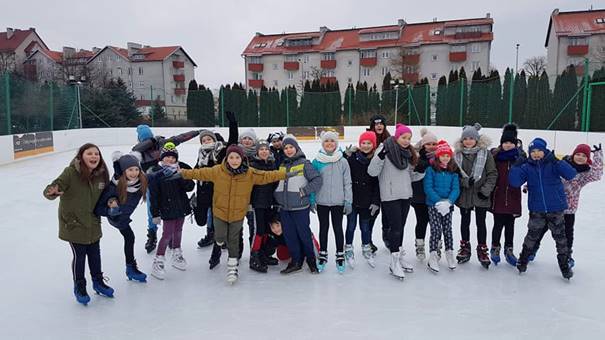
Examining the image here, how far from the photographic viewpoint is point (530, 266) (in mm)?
3553

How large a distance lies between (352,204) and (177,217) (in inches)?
55.4

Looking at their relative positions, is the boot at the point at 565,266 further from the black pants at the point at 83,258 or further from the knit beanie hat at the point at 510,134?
the black pants at the point at 83,258

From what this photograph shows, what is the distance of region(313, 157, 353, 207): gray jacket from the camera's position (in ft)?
11.0

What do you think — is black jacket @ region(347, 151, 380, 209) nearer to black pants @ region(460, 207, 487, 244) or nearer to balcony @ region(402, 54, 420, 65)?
black pants @ region(460, 207, 487, 244)

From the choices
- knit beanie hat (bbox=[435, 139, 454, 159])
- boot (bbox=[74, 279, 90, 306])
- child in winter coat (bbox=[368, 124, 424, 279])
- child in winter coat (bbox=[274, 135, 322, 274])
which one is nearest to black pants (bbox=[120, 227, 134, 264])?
boot (bbox=[74, 279, 90, 306])

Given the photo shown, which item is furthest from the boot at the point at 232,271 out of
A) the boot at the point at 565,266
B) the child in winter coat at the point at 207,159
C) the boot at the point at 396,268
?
the boot at the point at 565,266

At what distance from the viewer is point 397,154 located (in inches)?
128

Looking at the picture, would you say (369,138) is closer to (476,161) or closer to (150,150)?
(476,161)

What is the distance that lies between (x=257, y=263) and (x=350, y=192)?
0.95m

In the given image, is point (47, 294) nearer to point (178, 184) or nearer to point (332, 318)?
point (178, 184)

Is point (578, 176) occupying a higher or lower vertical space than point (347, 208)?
higher

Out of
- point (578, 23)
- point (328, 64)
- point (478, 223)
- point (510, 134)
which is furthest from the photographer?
point (328, 64)

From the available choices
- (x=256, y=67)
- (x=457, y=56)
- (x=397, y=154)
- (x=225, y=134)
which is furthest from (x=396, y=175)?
(x=256, y=67)

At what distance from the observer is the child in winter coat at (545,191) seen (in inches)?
125
